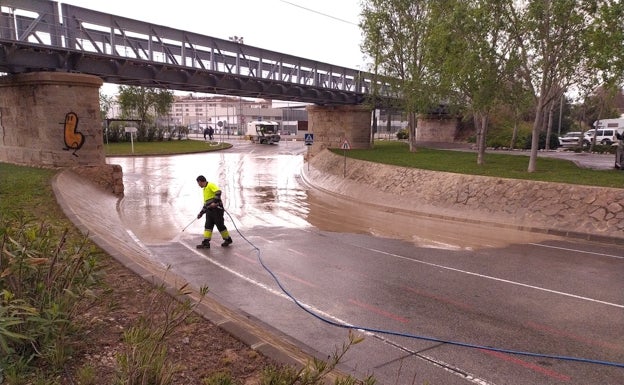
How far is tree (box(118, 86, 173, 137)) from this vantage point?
201ft

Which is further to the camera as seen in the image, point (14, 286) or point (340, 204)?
point (340, 204)

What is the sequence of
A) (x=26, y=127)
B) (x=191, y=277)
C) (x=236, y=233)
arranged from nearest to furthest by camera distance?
(x=191, y=277), (x=236, y=233), (x=26, y=127)

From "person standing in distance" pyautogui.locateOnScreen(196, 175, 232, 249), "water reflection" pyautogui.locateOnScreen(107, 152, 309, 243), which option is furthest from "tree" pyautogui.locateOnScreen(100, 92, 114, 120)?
"person standing in distance" pyautogui.locateOnScreen(196, 175, 232, 249)

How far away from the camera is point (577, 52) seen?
16.7m

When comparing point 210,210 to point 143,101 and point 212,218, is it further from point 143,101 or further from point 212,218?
point 143,101

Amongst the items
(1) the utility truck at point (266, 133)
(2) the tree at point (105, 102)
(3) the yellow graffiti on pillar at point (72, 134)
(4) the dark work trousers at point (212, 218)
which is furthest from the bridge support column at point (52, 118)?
(2) the tree at point (105, 102)

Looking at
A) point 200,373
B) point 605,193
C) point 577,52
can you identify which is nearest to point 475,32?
point 577,52

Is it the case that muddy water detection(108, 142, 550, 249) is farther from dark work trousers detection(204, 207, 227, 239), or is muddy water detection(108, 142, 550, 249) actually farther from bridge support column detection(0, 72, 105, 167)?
bridge support column detection(0, 72, 105, 167)

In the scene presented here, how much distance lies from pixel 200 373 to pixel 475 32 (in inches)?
788

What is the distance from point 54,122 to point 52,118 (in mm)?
183

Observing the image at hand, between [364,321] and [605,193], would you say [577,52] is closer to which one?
[605,193]

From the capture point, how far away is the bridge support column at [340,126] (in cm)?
3681

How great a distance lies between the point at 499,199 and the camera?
16125 mm

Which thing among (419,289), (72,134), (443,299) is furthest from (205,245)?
(72,134)
